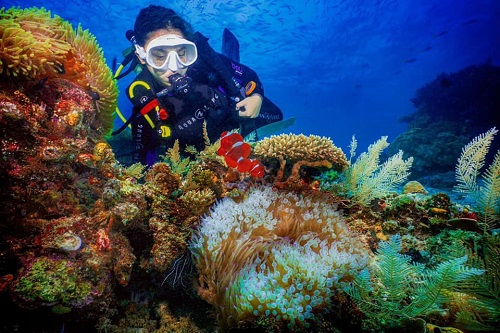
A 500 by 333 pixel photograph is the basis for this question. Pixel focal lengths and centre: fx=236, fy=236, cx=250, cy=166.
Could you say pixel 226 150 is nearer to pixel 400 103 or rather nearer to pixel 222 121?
pixel 222 121

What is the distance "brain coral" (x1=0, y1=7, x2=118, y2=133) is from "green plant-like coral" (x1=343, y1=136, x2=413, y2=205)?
10.6ft

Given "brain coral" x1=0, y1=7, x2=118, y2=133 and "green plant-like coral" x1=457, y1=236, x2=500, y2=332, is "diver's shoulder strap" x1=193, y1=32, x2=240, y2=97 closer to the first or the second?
"brain coral" x1=0, y1=7, x2=118, y2=133

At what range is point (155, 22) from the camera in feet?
17.1

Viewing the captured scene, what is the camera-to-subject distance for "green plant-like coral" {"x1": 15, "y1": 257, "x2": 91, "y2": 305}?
1630mm

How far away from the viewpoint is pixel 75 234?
194 cm

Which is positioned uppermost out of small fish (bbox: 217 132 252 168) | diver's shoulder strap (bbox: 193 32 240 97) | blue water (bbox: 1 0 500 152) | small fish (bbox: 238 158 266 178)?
blue water (bbox: 1 0 500 152)

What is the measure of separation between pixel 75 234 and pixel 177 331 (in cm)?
129

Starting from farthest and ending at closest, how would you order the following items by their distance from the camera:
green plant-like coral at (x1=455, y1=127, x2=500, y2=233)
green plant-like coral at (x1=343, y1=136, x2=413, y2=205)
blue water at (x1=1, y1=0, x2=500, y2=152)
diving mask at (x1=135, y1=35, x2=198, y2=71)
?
blue water at (x1=1, y1=0, x2=500, y2=152), diving mask at (x1=135, y1=35, x2=198, y2=71), green plant-like coral at (x1=343, y1=136, x2=413, y2=205), green plant-like coral at (x1=455, y1=127, x2=500, y2=233)

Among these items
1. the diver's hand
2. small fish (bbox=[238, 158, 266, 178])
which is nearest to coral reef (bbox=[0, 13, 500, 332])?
small fish (bbox=[238, 158, 266, 178])

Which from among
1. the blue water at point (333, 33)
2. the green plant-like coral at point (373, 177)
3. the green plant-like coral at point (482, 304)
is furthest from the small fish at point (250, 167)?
the blue water at point (333, 33)

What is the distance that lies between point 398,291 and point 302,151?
183 cm

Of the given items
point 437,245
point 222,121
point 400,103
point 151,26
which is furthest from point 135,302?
point 400,103

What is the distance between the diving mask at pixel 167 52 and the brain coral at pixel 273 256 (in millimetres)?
3928

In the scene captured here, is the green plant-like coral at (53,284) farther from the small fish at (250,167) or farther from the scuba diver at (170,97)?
the scuba diver at (170,97)
